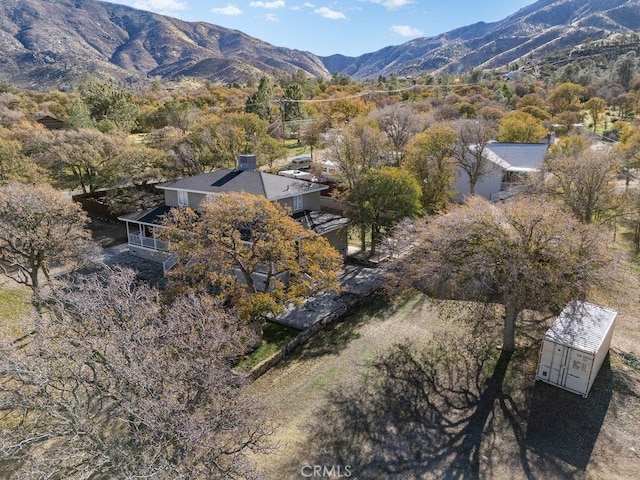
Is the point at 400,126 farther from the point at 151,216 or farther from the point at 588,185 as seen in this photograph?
the point at 151,216

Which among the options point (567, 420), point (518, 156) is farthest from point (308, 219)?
point (518, 156)

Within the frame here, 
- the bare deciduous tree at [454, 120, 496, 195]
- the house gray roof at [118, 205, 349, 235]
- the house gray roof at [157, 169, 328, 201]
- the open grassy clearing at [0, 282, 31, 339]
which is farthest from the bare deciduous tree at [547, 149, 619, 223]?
the open grassy clearing at [0, 282, 31, 339]

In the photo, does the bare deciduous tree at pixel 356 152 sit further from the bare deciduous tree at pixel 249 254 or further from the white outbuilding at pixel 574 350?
the white outbuilding at pixel 574 350

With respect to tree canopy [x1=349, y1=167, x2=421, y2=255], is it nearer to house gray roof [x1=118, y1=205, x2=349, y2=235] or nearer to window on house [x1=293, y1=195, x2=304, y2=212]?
house gray roof [x1=118, y1=205, x2=349, y2=235]

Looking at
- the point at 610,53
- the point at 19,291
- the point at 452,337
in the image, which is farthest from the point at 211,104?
the point at 610,53

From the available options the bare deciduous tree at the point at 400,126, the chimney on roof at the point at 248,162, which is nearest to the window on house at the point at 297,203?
the chimney on roof at the point at 248,162

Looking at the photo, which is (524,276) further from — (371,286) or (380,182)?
(380,182)
